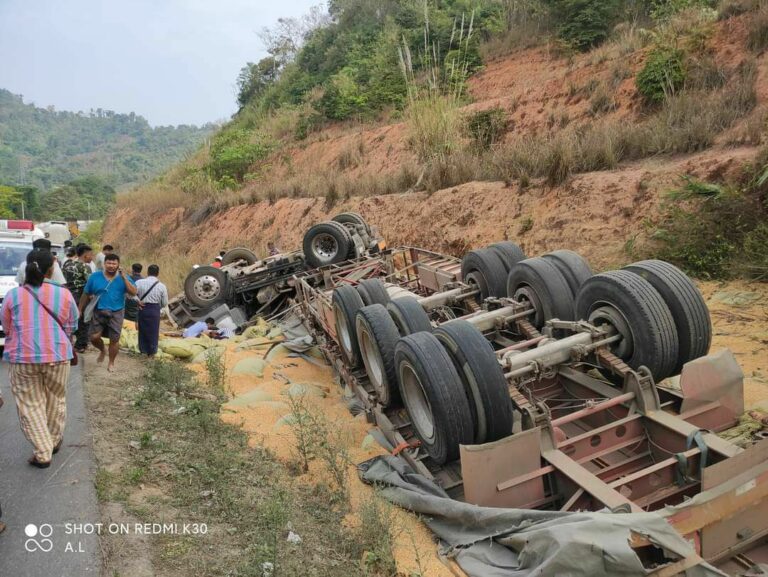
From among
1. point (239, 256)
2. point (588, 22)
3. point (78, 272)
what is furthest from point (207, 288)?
point (588, 22)

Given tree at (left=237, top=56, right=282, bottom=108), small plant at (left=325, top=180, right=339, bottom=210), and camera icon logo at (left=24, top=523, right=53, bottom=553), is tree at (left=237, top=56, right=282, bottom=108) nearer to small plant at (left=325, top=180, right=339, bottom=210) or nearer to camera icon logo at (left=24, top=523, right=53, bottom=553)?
small plant at (left=325, top=180, right=339, bottom=210)

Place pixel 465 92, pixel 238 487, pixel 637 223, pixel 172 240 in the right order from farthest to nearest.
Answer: pixel 172 240 → pixel 465 92 → pixel 637 223 → pixel 238 487

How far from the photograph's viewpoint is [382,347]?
16.4 ft

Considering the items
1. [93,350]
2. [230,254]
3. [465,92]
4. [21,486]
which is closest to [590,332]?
[21,486]

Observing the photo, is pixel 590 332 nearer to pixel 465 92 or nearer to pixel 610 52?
pixel 610 52

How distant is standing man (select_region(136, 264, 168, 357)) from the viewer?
7.52 m

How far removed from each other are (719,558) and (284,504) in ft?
8.46

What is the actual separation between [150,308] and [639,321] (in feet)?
20.0

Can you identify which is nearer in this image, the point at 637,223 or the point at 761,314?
the point at 761,314

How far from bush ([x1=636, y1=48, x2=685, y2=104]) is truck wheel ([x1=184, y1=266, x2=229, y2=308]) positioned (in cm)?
957

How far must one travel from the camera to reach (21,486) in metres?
4.03

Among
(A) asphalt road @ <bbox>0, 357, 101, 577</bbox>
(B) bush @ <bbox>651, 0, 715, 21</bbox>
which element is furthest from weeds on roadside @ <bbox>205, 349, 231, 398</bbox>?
(B) bush @ <bbox>651, 0, 715, 21</bbox>

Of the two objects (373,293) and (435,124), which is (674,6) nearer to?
(435,124)

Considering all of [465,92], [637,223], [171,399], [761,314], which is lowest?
[171,399]
